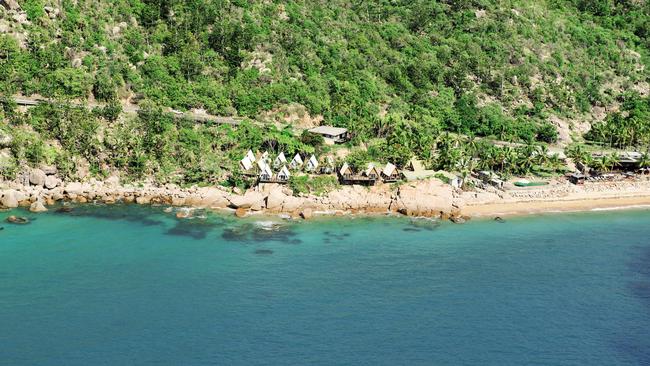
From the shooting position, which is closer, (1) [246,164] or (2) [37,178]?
(2) [37,178]

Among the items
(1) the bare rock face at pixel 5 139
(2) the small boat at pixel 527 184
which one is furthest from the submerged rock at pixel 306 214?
(1) the bare rock face at pixel 5 139

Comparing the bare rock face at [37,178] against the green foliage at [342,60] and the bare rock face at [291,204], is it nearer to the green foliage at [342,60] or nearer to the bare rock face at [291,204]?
the green foliage at [342,60]

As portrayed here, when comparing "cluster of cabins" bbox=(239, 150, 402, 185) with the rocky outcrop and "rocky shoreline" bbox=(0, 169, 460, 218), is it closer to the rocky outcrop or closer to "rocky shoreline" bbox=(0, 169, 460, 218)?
"rocky shoreline" bbox=(0, 169, 460, 218)

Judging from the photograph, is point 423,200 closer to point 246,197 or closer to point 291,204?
point 291,204

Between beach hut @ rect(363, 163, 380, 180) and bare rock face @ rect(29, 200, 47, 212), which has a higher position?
beach hut @ rect(363, 163, 380, 180)

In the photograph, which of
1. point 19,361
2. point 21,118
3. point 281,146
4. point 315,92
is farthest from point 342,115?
point 19,361

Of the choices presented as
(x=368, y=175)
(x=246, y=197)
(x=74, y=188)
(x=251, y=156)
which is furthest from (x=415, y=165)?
(x=74, y=188)

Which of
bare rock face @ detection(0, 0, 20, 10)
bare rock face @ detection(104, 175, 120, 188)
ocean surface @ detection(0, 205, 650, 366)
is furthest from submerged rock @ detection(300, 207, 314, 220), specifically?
bare rock face @ detection(0, 0, 20, 10)
